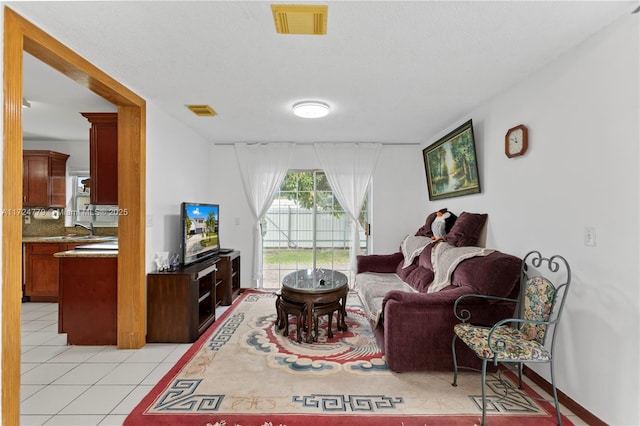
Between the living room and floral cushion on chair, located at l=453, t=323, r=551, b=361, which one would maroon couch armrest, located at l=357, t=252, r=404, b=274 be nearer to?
the living room

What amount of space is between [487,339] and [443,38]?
2.00 metres

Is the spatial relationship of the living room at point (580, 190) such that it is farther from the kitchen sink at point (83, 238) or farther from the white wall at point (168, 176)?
the kitchen sink at point (83, 238)

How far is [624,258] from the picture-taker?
70.5 inches

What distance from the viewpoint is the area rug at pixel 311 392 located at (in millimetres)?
2006

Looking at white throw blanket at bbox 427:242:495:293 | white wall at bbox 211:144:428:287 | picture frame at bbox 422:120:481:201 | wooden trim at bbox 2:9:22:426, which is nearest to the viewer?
wooden trim at bbox 2:9:22:426

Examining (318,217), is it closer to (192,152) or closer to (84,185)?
(192,152)

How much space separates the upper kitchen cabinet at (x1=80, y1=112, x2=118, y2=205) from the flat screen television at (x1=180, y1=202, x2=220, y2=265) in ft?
2.38

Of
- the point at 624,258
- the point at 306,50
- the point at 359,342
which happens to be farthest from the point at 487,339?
the point at 306,50

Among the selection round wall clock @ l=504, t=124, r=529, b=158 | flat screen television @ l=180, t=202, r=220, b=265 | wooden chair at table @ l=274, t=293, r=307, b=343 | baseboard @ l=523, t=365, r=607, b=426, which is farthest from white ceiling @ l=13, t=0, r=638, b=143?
baseboard @ l=523, t=365, r=607, b=426

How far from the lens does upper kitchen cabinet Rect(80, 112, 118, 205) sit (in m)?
3.22

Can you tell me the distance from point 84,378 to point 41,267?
2.96 meters

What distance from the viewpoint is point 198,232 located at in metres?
3.86

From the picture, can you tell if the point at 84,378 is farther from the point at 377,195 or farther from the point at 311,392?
the point at 377,195

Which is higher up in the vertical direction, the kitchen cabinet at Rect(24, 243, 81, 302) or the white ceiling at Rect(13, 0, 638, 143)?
the white ceiling at Rect(13, 0, 638, 143)
